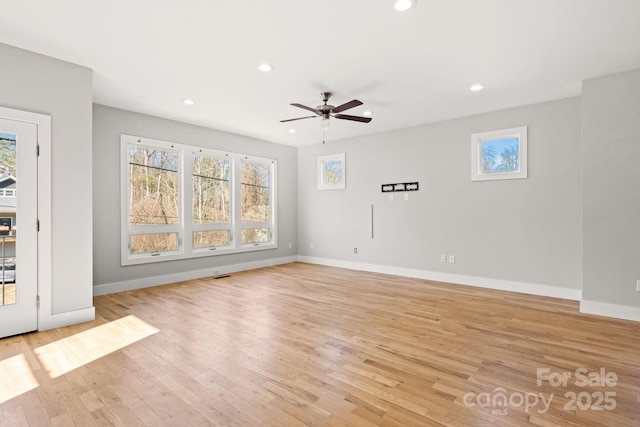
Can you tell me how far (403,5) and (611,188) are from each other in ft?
11.1

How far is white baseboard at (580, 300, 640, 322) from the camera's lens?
3.63 meters

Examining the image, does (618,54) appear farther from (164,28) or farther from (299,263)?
(299,263)

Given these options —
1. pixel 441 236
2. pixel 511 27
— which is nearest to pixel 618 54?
pixel 511 27

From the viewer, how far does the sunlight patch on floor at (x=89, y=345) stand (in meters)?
2.59

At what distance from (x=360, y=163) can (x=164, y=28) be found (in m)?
4.57

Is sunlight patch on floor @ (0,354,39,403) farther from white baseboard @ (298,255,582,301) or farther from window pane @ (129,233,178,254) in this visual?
white baseboard @ (298,255,582,301)

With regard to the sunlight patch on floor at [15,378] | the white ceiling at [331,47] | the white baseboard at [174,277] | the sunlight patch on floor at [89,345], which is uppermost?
the white ceiling at [331,47]


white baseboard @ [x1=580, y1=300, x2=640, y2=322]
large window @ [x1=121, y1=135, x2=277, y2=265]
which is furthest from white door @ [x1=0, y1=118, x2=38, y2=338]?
white baseboard @ [x1=580, y1=300, x2=640, y2=322]

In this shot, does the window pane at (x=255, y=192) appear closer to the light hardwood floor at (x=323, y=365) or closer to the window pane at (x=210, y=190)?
the window pane at (x=210, y=190)

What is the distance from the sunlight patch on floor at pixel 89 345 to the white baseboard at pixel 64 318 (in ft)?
1.03

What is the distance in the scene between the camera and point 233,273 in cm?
639

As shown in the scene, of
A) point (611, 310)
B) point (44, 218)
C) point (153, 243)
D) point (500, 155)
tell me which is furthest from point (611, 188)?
point (153, 243)

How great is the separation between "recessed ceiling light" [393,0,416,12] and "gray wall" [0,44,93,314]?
3.40 meters

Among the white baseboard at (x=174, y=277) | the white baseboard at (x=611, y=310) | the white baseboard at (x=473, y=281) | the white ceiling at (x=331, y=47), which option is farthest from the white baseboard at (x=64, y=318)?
the white baseboard at (x=611, y=310)
